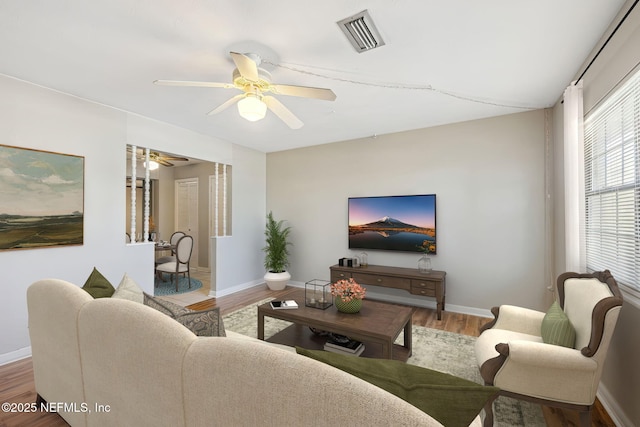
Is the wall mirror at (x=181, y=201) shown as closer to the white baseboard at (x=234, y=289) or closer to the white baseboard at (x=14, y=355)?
the white baseboard at (x=234, y=289)

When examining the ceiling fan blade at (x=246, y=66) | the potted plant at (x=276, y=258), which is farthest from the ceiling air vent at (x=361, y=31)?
the potted plant at (x=276, y=258)

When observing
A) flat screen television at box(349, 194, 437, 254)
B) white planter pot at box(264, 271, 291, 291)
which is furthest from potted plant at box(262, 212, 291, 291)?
flat screen television at box(349, 194, 437, 254)

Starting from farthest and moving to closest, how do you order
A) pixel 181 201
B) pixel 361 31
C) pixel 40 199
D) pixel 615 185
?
pixel 181 201, pixel 40 199, pixel 615 185, pixel 361 31

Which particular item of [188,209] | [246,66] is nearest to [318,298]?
[246,66]

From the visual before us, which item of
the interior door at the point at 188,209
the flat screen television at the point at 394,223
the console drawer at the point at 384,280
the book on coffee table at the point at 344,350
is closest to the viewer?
the book on coffee table at the point at 344,350

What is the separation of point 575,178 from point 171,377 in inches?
126

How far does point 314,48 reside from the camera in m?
2.14

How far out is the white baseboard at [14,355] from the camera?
2.53 m

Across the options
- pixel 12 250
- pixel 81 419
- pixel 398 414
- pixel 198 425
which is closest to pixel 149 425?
pixel 198 425

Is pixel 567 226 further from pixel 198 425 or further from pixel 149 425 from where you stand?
pixel 149 425

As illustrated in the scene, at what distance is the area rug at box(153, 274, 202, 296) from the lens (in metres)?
4.81

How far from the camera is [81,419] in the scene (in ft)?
4.83

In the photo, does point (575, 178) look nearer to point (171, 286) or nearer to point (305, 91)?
point (305, 91)

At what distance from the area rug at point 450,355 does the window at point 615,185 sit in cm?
108
